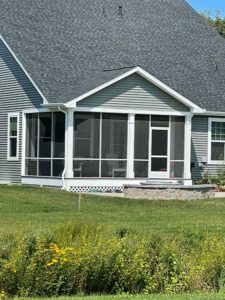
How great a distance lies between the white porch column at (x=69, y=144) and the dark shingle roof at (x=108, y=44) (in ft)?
2.29

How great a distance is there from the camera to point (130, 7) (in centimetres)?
3850

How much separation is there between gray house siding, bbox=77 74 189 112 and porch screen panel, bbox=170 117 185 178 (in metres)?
0.70

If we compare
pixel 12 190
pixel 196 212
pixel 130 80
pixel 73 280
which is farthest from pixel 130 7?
pixel 73 280

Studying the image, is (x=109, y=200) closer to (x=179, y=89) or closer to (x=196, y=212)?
(x=196, y=212)

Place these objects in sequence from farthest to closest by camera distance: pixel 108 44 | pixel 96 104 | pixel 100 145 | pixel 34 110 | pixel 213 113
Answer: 1. pixel 108 44
2. pixel 213 113
3. pixel 34 110
4. pixel 100 145
5. pixel 96 104

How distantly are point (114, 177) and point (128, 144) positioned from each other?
1330 mm

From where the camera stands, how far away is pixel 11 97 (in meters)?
32.2

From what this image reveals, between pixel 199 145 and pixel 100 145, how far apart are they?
519 cm

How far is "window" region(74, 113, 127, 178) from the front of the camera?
2938 cm

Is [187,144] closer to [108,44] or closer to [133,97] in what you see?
[133,97]

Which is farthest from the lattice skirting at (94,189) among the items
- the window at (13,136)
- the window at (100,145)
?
the window at (13,136)

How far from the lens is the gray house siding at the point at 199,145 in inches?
1294

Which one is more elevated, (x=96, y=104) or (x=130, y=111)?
(x=96, y=104)

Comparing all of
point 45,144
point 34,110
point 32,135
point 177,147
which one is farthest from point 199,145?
point 34,110
